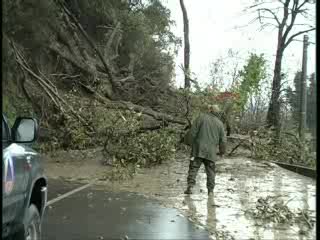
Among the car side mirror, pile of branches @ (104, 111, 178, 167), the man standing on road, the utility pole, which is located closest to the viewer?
the car side mirror

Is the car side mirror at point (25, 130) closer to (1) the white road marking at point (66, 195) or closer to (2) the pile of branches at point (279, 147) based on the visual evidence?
(1) the white road marking at point (66, 195)

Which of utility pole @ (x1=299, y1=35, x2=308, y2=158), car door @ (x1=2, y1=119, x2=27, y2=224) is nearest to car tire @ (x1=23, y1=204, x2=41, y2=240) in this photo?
car door @ (x1=2, y1=119, x2=27, y2=224)

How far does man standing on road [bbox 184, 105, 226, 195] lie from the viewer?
11430mm

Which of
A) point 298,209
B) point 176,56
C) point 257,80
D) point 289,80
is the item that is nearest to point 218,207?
point 298,209

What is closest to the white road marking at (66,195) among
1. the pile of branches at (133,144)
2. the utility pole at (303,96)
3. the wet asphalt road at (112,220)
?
the wet asphalt road at (112,220)

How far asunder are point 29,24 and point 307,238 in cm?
900

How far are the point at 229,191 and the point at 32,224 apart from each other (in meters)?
6.99

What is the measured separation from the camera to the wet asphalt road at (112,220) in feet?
24.0

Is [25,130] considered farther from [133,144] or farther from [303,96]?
Result: [303,96]

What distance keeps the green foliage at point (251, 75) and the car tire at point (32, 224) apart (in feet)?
→ 51.1

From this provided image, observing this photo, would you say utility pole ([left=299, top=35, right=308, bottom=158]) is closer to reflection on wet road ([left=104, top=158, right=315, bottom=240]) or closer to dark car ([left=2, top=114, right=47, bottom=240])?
reflection on wet road ([left=104, top=158, right=315, bottom=240])

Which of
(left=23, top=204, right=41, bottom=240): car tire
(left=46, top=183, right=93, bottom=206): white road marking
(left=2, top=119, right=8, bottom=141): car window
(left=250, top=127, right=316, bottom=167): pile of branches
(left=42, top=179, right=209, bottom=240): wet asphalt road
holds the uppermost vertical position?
(left=2, top=119, right=8, bottom=141): car window

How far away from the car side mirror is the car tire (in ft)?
2.17

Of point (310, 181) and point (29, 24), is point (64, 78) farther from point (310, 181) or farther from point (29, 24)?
point (310, 181)
